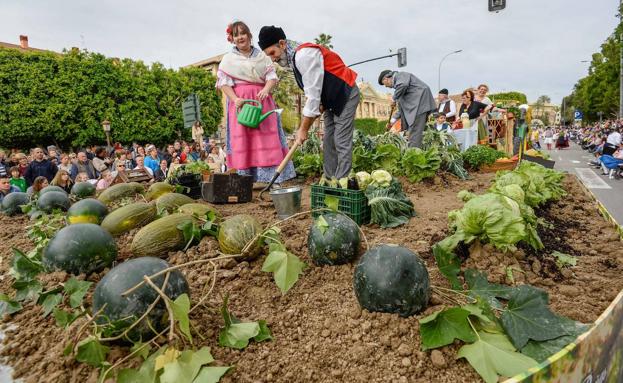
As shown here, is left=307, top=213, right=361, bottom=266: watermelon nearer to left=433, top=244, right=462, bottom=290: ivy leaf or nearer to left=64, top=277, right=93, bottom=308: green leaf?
left=433, top=244, right=462, bottom=290: ivy leaf

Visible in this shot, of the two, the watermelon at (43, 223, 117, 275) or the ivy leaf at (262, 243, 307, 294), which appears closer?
the ivy leaf at (262, 243, 307, 294)

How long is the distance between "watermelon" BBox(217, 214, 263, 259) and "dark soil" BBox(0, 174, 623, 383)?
0.29 feet

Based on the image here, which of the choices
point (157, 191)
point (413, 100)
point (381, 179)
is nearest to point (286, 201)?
point (381, 179)

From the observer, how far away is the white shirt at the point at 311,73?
380 cm

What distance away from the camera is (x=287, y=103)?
129 ft

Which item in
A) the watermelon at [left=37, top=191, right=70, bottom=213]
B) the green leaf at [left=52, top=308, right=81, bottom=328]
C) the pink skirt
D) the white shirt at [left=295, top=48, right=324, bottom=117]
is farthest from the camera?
the pink skirt

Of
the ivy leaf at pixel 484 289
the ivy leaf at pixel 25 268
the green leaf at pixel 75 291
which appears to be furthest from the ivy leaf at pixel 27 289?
the ivy leaf at pixel 484 289

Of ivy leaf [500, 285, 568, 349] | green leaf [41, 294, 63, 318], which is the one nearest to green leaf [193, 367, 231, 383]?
green leaf [41, 294, 63, 318]

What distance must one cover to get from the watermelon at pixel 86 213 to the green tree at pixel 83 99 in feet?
70.2

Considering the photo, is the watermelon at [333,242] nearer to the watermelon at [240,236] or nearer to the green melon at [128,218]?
the watermelon at [240,236]

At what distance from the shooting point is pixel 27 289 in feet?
6.64

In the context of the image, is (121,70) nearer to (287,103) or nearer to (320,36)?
(287,103)

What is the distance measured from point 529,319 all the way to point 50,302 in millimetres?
2282

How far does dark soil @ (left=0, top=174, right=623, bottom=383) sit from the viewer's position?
4.71ft
